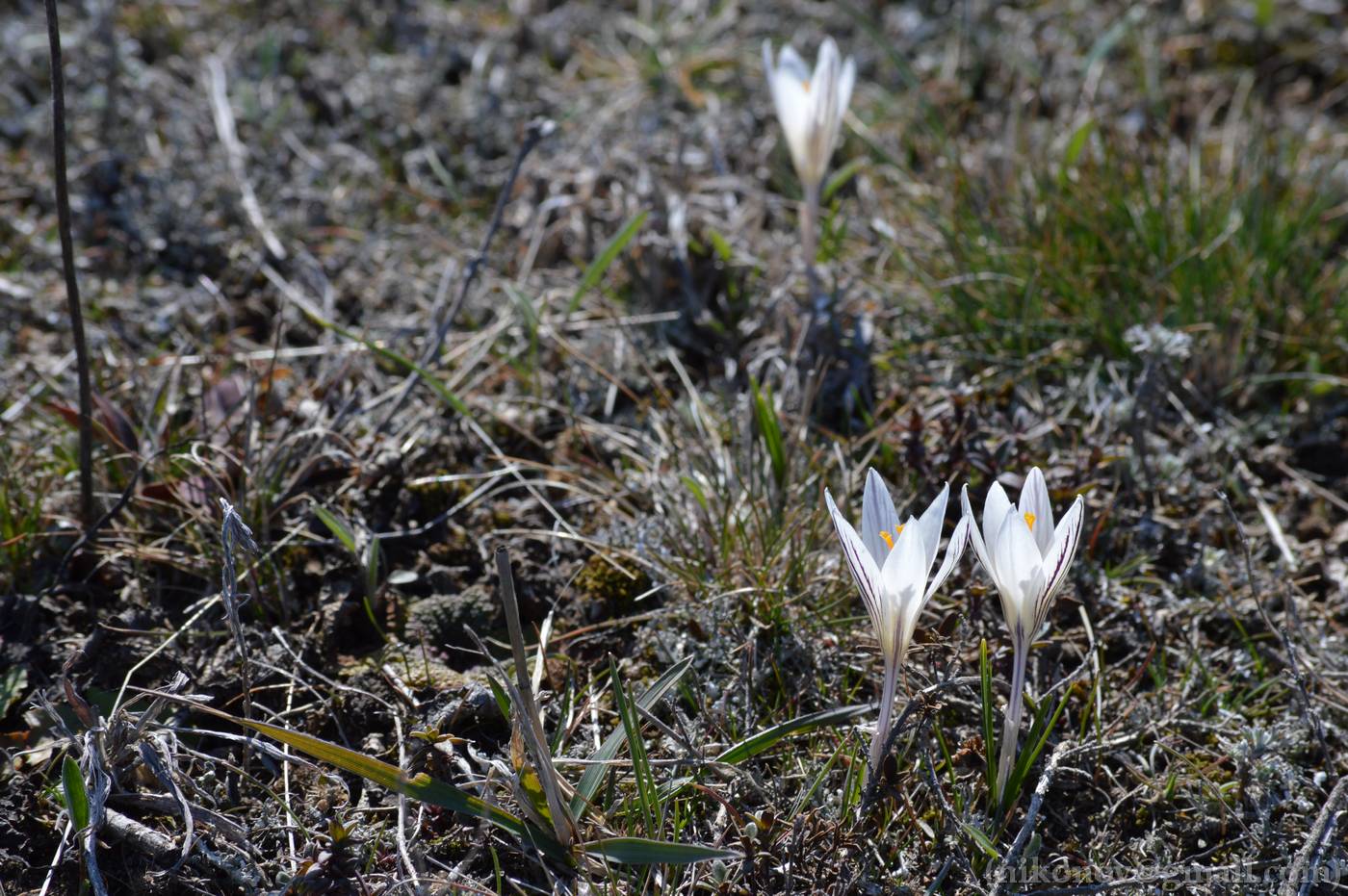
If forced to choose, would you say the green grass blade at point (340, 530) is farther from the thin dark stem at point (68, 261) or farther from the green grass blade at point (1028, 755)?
the green grass blade at point (1028, 755)

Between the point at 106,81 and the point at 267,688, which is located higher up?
the point at 106,81

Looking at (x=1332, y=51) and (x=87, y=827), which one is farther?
(x=1332, y=51)

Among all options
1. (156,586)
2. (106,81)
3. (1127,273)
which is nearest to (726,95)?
(1127,273)

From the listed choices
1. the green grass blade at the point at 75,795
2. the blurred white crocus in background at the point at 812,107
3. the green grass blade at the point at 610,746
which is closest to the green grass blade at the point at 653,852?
the green grass blade at the point at 610,746

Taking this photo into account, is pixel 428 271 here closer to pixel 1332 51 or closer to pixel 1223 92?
pixel 1223 92

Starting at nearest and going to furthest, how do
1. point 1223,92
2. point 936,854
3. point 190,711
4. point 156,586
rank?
point 936,854 → point 190,711 → point 156,586 → point 1223,92

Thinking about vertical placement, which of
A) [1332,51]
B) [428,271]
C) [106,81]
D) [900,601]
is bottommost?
[900,601]

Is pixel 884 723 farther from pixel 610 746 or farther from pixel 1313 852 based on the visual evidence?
pixel 1313 852
